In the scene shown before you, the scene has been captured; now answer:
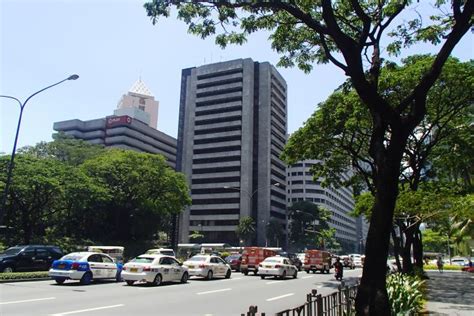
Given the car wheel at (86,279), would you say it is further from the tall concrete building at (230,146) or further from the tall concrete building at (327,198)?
the tall concrete building at (327,198)

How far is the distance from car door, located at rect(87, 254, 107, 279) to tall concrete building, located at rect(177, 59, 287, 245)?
86.6 meters

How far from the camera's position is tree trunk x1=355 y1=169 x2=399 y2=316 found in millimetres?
7121

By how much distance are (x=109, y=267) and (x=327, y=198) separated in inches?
4839

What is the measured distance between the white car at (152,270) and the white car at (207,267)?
2754 mm

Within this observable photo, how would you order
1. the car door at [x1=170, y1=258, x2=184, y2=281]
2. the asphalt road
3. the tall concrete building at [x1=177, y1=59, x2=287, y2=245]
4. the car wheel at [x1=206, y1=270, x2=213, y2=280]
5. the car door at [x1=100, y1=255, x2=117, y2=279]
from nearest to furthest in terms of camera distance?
the asphalt road
the car door at [x1=100, y1=255, x2=117, y2=279]
the car door at [x1=170, y1=258, x2=184, y2=281]
the car wheel at [x1=206, y1=270, x2=213, y2=280]
the tall concrete building at [x1=177, y1=59, x2=287, y2=245]

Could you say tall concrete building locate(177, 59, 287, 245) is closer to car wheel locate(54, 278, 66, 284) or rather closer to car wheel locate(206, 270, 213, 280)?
car wheel locate(206, 270, 213, 280)

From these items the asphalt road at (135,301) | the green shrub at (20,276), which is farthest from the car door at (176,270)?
the green shrub at (20,276)

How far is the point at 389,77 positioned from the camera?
19922 millimetres

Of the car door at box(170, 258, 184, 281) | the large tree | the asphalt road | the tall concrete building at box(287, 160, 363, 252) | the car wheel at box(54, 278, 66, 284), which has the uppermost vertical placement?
the tall concrete building at box(287, 160, 363, 252)

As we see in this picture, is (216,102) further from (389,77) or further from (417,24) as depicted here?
(417,24)

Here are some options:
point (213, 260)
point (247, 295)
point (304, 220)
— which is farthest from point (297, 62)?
point (304, 220)

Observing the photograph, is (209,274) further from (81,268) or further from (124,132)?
(124,132)

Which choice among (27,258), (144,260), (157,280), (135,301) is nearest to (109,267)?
(144,260)

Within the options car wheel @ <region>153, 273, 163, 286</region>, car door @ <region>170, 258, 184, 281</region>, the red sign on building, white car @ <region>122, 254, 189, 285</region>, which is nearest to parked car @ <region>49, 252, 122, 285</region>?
white car @ <region>122, 254, 189, 285</region>
